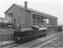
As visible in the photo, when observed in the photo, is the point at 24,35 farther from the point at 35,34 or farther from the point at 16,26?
the point at 35,34

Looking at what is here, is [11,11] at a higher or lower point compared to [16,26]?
higher

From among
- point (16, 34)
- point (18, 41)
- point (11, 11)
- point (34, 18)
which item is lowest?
point (18, 41)

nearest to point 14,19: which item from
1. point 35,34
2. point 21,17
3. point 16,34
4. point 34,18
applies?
point 21,17

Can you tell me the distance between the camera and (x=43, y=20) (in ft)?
96.0

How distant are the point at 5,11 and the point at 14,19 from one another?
14.3 ft

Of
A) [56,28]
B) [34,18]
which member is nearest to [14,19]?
[34,18]

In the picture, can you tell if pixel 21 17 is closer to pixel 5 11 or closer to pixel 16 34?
pixel 5 11

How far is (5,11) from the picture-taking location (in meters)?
28.8

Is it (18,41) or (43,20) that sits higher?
(43,20)

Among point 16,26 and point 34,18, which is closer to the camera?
point 16,26

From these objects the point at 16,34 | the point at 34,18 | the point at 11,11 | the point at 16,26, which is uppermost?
the point at 11,11

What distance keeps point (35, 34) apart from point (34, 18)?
34.0 feet

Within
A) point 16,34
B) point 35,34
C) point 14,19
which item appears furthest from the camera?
point 14,19

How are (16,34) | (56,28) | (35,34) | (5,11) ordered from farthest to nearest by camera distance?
1. (56,28)
2. (5,11)
3. (35,34)
4. (16,34)
